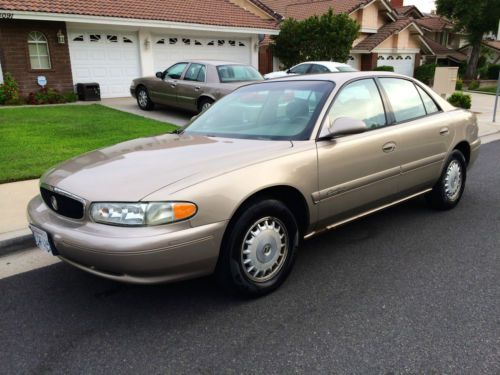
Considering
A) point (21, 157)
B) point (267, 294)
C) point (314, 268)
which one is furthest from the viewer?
point (21, 157)

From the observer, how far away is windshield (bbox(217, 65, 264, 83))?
34.6 ft

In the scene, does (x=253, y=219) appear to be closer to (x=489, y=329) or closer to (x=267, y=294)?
(x=267, y=294)

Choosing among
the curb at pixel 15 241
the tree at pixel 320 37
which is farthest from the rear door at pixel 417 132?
the tree at pixel 320 37

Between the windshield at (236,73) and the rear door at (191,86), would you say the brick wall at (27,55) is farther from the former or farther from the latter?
the windshield at (236,73)

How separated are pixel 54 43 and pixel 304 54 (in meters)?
12.2

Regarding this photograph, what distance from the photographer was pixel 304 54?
2262cm

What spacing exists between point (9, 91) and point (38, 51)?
1.80 metres

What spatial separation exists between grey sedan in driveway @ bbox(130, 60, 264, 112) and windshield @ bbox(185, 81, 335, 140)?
5.75m

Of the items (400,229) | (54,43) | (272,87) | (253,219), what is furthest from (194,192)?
(54,43)

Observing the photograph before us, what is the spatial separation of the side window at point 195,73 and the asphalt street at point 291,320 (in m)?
7.42

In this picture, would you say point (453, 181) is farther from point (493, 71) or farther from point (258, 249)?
point (493, 71)

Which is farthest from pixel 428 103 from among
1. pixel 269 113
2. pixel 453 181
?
pixel 269 113

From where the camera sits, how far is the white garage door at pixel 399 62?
3043 cm

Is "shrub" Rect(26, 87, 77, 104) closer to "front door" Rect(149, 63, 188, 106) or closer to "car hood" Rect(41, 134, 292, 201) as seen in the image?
"front door" Rect(149, 63, 188, 106)
